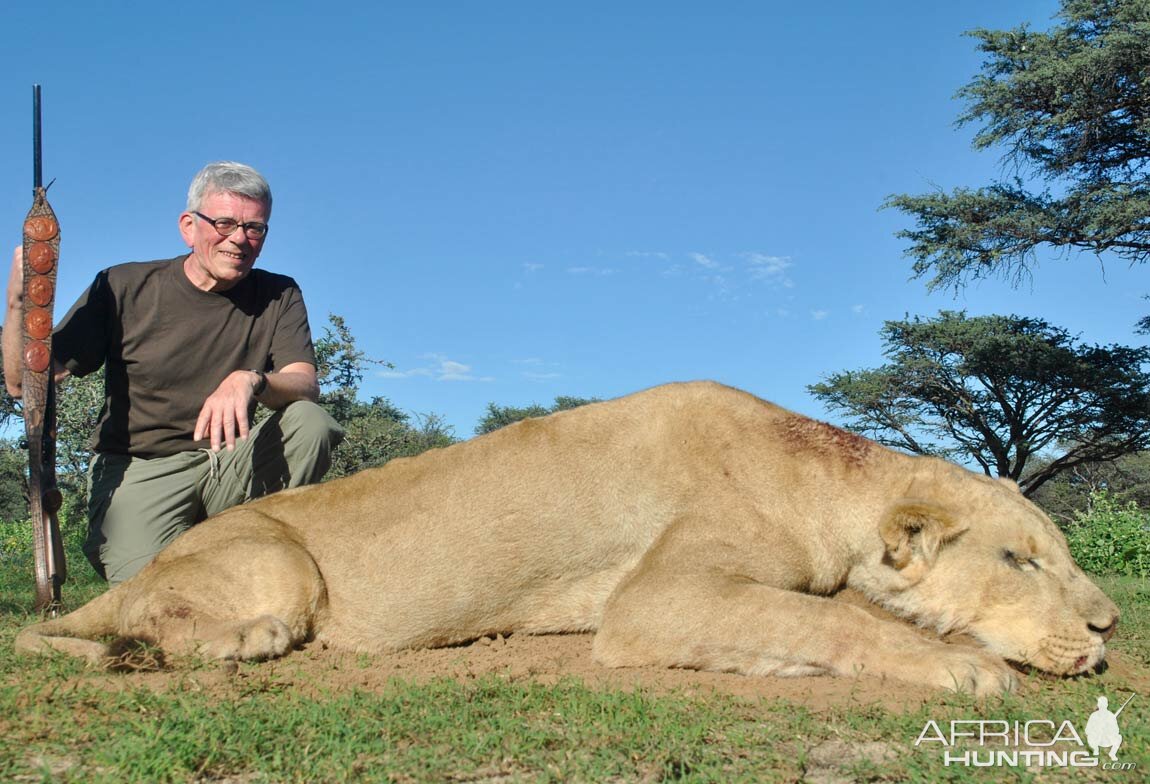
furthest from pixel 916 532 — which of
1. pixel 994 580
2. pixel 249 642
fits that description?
pixel 249 642

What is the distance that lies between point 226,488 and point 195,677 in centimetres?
256

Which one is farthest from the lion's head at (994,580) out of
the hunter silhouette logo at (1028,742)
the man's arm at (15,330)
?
the man's arm at (15,330)

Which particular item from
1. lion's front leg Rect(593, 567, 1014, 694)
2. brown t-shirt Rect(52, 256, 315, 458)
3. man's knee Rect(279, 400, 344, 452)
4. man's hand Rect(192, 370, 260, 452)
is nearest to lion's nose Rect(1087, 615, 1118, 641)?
lion's front leg Rect(593, 567, 1014, 694)

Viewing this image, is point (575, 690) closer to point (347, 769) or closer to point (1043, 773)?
point (347, 769)

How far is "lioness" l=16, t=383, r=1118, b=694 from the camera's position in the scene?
160 inches

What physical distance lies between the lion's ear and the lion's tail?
134 inches

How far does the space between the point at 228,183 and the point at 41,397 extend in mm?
1606

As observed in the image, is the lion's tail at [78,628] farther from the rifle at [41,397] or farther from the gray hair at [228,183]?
the gray hair at [228,183]

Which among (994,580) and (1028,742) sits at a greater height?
(994,580)

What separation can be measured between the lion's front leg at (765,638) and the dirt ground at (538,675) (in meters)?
0.06

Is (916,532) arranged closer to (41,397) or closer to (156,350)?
(156,350)

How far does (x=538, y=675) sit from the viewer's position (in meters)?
3.85

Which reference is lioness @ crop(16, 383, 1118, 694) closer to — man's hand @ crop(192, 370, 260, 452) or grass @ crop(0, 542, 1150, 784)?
man's hand @ crop(192, 370, 260, 452)

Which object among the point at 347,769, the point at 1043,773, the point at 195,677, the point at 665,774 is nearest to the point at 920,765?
the point at 1043,773
